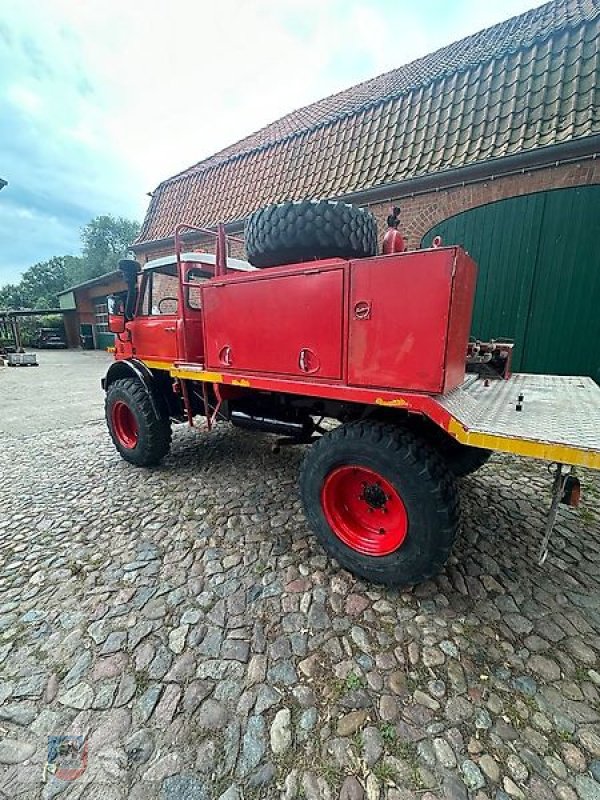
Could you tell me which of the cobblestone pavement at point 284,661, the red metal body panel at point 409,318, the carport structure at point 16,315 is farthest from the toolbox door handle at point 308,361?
the carport structure at point 16,315

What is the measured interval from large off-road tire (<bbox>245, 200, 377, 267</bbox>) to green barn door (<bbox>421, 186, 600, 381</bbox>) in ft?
16.0

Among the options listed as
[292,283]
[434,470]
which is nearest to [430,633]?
[434,470]

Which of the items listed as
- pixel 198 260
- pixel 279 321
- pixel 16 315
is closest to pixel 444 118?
pixel 198 260

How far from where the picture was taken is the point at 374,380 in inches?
89.4

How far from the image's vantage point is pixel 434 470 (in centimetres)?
211

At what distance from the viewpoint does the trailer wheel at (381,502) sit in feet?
6.93

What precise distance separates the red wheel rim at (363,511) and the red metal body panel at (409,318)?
69 centimetres

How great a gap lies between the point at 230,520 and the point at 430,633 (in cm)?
178

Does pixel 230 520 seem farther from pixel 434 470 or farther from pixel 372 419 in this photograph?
pixel 434 470

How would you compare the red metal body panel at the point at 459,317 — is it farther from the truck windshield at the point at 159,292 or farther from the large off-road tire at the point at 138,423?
the large off-road tire at the point at 138,423
